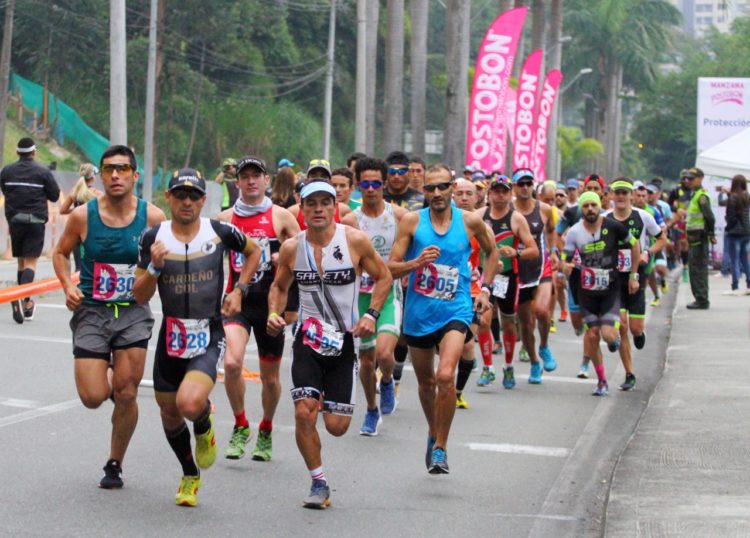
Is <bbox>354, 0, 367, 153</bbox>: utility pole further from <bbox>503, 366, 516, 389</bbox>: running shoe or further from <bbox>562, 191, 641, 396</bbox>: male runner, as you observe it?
<bbox>562, 191, 641, 396</bbox>: male runner

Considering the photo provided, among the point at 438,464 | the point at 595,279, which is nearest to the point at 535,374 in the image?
the point at 595,279

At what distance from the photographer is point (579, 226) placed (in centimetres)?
1295

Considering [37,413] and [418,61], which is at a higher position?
[418,61]

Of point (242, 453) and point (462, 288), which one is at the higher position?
point (462, 288)

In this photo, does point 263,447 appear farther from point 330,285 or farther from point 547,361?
point 547,361

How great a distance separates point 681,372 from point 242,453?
6.61m

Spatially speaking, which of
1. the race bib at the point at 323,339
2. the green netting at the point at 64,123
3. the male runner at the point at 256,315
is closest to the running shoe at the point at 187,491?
the race bib at the point at 323,339

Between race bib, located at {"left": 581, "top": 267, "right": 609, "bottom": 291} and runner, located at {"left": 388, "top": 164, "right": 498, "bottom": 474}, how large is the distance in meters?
3.71

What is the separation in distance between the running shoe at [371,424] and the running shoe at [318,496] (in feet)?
8.33

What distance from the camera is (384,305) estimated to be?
10180 mm

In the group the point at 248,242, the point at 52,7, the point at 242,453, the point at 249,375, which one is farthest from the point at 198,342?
the point at 52,7

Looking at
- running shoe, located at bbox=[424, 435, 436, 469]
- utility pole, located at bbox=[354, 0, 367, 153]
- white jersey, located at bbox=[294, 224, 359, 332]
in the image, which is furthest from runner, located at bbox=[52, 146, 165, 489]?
utility pole, located at bbox=[354, 0, 367, 153]

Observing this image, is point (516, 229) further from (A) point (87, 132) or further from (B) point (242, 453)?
(A) point (87, 132)

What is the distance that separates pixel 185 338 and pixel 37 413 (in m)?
3.35
